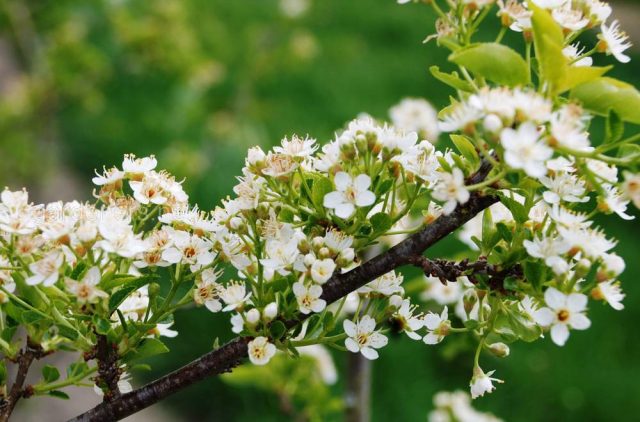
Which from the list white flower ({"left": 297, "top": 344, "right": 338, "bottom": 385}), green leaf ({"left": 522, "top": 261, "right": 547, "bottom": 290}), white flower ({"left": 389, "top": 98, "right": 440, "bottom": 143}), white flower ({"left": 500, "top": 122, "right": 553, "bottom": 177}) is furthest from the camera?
white flower ({"left": 297, "top": 344, "right": 338, "bottom": 385})

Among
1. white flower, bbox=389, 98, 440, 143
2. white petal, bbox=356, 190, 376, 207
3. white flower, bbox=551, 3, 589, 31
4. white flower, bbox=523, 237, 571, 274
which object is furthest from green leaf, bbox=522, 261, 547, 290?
white flower, bbox=389, 98, 440, 143

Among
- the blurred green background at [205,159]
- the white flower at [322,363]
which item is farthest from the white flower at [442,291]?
the blurred green background at [205,159]

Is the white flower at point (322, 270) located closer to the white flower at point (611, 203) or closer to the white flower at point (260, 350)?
the white flower at point (260, 350)

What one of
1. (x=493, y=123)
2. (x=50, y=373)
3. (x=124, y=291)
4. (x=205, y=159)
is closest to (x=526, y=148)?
(x=493, y=123)

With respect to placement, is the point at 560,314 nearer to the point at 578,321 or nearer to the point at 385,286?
the point at 578,321

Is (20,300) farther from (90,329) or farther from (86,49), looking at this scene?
(86,49)

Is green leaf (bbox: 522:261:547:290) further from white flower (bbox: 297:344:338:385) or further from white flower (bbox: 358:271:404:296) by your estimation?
white flower (bbox: 297:344:338:385)
